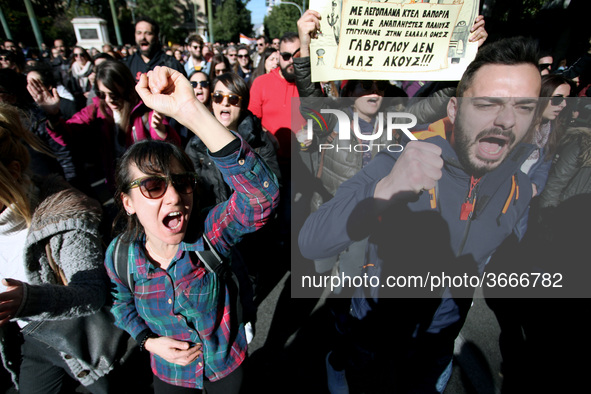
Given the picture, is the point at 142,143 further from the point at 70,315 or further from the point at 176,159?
the point at 70,315

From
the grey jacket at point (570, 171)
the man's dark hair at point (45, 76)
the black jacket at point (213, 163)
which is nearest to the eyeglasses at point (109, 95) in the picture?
the man's dark hair at point (45, 76)

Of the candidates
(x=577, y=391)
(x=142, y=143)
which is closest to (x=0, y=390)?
(x=142, y=143)

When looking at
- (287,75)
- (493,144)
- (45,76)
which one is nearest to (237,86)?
(287,75)

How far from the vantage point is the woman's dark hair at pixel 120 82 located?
273 centimetres

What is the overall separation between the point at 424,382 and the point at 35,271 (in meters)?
2.16

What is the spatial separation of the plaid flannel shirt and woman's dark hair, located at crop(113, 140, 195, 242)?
3.9 inches

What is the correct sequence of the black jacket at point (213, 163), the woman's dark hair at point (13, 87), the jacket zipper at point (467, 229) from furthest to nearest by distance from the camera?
the woman's dark hair at point (13, 87) < the black jacket at point (213, 163) < the jacket zipper at point (467, 229)

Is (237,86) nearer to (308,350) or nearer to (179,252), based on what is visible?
(179,252)

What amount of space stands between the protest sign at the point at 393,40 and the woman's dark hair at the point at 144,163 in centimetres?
79

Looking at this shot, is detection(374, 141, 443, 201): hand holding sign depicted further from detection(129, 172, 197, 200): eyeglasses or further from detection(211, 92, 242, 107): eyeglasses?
detection(211, 92, 242, 107): eyeglasses

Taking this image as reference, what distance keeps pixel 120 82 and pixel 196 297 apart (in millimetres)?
2248

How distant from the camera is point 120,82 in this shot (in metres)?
2.79

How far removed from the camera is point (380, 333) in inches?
71.3

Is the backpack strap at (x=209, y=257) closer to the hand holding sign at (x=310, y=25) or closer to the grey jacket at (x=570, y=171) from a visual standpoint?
the hand holding sign at (x=310, y=25)
